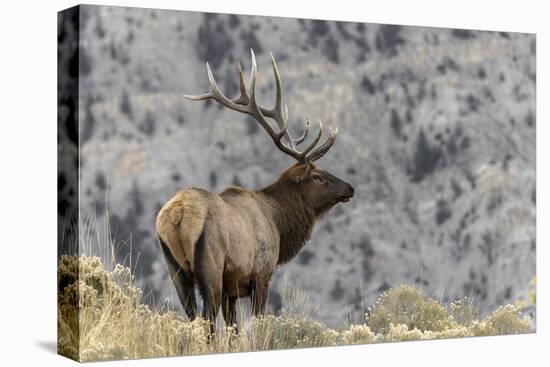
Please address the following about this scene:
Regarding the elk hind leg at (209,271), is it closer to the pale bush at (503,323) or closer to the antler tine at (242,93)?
the antler tine at (242,93)

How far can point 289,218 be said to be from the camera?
11.5 meters

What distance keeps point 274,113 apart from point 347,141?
80cm

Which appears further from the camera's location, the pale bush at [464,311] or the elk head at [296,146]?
the pale bush at [464,311]

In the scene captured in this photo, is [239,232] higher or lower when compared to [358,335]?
higher

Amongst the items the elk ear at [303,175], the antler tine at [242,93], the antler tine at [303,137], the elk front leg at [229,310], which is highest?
the antler tine at [242,93]

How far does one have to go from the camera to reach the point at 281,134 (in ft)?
37.1

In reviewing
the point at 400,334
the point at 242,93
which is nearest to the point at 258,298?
the point at 400,334

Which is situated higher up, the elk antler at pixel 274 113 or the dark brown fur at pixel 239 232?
the elk antler at pixel 274 113

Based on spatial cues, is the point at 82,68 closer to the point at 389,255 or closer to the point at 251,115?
the point at 251,115

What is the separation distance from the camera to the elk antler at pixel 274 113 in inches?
436

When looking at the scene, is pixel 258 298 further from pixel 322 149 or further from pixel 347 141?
pixel 347 141

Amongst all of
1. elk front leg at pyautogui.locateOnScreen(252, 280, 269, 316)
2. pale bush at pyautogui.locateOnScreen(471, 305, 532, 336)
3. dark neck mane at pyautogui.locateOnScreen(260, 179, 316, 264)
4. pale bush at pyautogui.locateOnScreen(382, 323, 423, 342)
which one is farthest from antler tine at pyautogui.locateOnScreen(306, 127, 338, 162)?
pale bush at pyautogui.locateOnScreen(471, 305, 532, 336)

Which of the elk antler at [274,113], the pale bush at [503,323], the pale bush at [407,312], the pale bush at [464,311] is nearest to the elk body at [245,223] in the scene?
the elk antler at [274,113]

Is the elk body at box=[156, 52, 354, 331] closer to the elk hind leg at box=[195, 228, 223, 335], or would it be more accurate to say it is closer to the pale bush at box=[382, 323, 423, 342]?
the elk hind leg at box=[195, 228, 223, 335]
